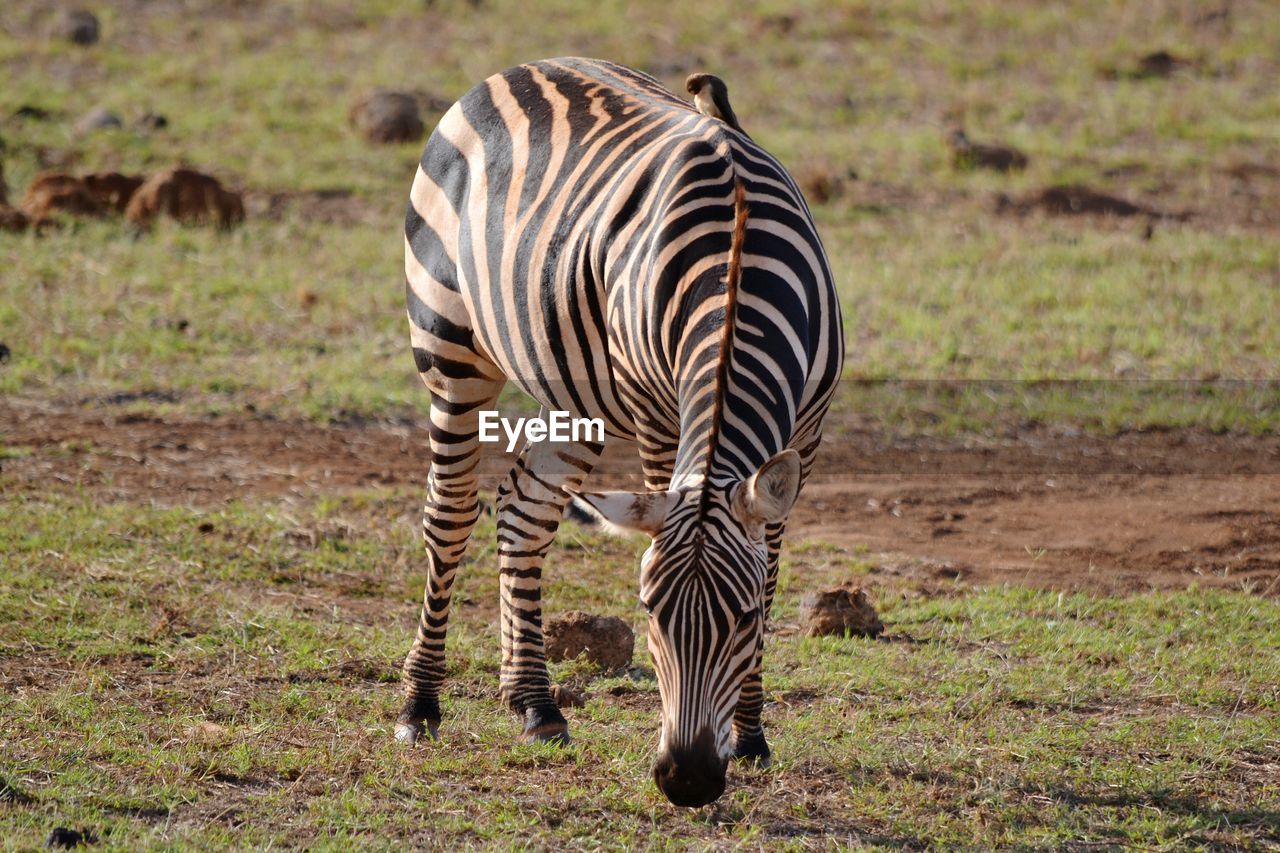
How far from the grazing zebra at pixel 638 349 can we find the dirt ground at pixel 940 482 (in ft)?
7.88

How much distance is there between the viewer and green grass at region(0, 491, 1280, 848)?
15.1 ft

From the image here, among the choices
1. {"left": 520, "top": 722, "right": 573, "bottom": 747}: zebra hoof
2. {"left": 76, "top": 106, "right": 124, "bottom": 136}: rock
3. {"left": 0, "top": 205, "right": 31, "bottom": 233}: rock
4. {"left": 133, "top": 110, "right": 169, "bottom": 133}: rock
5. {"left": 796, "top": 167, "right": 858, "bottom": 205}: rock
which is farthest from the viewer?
{"left": 133, "top": 110, "right": 169, "bottom": 133}: rock

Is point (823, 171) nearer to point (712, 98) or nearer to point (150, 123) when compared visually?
point (150, 123)

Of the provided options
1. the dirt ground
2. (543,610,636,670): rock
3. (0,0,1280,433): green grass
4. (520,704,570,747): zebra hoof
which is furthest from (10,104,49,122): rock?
(520,704,570,747): zebra hoof

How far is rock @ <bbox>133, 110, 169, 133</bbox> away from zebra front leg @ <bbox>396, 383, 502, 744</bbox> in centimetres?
973

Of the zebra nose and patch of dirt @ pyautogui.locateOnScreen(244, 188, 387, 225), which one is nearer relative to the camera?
the zebra nose

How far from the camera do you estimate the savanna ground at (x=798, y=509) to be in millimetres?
4855

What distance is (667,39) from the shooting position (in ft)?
57.8

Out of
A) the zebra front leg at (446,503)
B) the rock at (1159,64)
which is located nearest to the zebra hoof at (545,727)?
the zebra front leg at (446,503)

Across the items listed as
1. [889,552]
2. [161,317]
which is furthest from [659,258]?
[161,317]

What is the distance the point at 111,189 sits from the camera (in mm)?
12312

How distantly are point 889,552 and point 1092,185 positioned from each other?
7469 mm

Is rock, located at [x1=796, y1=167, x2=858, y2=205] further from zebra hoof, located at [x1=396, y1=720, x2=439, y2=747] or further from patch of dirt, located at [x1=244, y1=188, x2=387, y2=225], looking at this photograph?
zebra hoof, located at [x1=396, y1=720, x2=439, y2=747]

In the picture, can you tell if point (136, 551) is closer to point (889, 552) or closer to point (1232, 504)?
point (889, 552)
